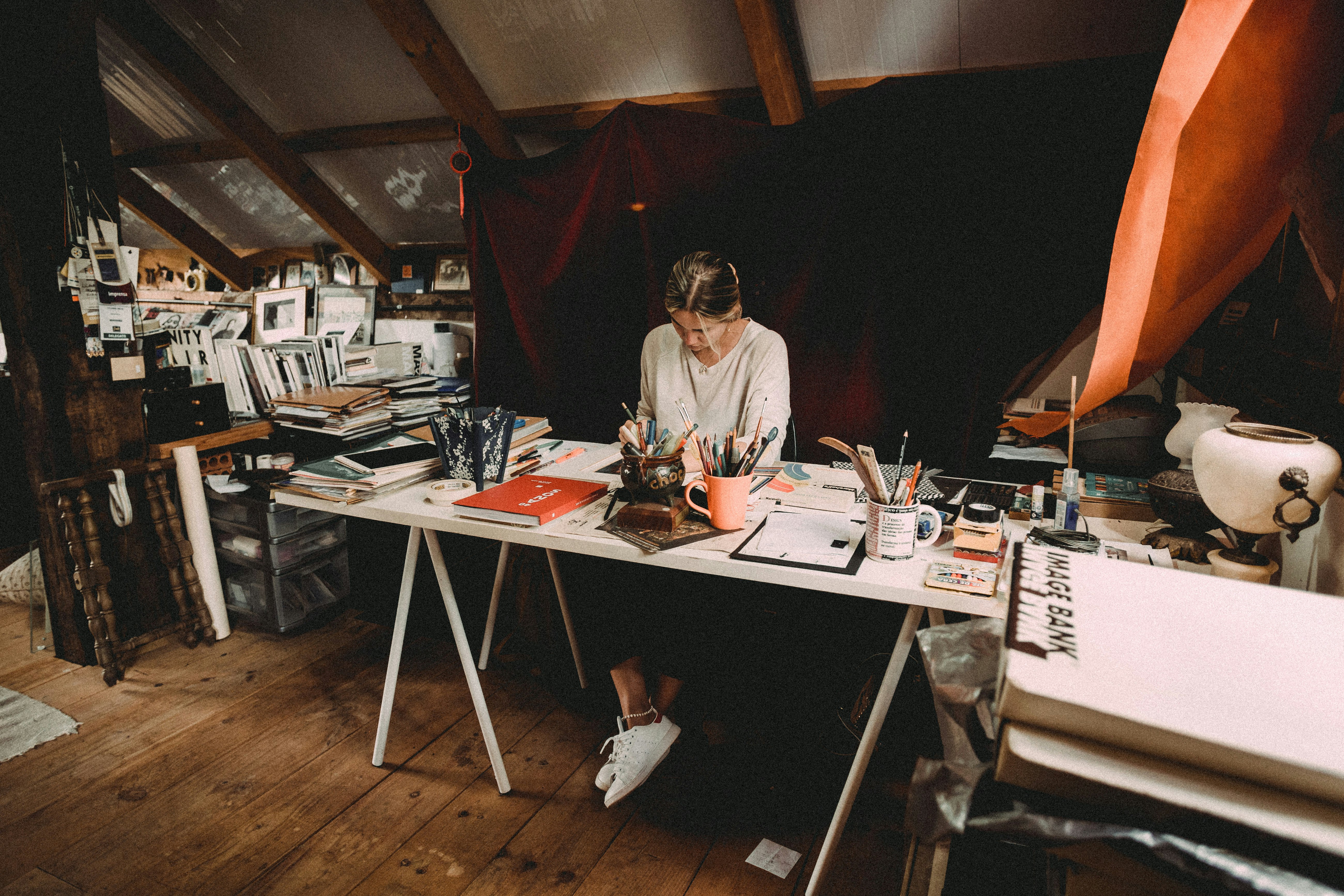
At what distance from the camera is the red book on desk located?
1484 mm

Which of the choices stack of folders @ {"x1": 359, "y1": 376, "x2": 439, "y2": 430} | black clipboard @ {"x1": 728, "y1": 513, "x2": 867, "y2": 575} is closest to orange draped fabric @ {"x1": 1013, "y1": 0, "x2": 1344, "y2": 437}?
black clipboard @ {"x1": 728, "y1": 513, "x2": 867, "y2": 575}

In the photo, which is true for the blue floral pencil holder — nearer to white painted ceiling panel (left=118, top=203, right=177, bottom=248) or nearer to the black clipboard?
the black clipboard

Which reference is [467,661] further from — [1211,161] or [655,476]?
[1211,161]

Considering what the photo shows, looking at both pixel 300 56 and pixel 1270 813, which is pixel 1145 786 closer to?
pixel 1270 813

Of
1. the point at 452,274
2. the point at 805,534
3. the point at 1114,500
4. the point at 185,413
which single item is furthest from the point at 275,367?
the point at 1114,500

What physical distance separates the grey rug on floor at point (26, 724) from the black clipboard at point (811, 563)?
221cm

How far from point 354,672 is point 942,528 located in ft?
6.74

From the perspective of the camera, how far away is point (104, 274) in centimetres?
232

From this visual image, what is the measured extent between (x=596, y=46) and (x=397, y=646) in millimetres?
2150

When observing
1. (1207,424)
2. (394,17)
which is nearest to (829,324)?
(1207,424)

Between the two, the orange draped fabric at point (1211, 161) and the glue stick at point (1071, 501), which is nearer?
the orange draped fabric at point (1211, 161)

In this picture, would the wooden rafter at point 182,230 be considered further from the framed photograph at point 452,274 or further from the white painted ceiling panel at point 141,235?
the framed photograph at point 452,274

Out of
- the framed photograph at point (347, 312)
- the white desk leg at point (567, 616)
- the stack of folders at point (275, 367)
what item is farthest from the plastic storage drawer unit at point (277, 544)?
the framed photograph at point (347, 312)

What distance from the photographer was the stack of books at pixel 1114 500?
146 centimetres
